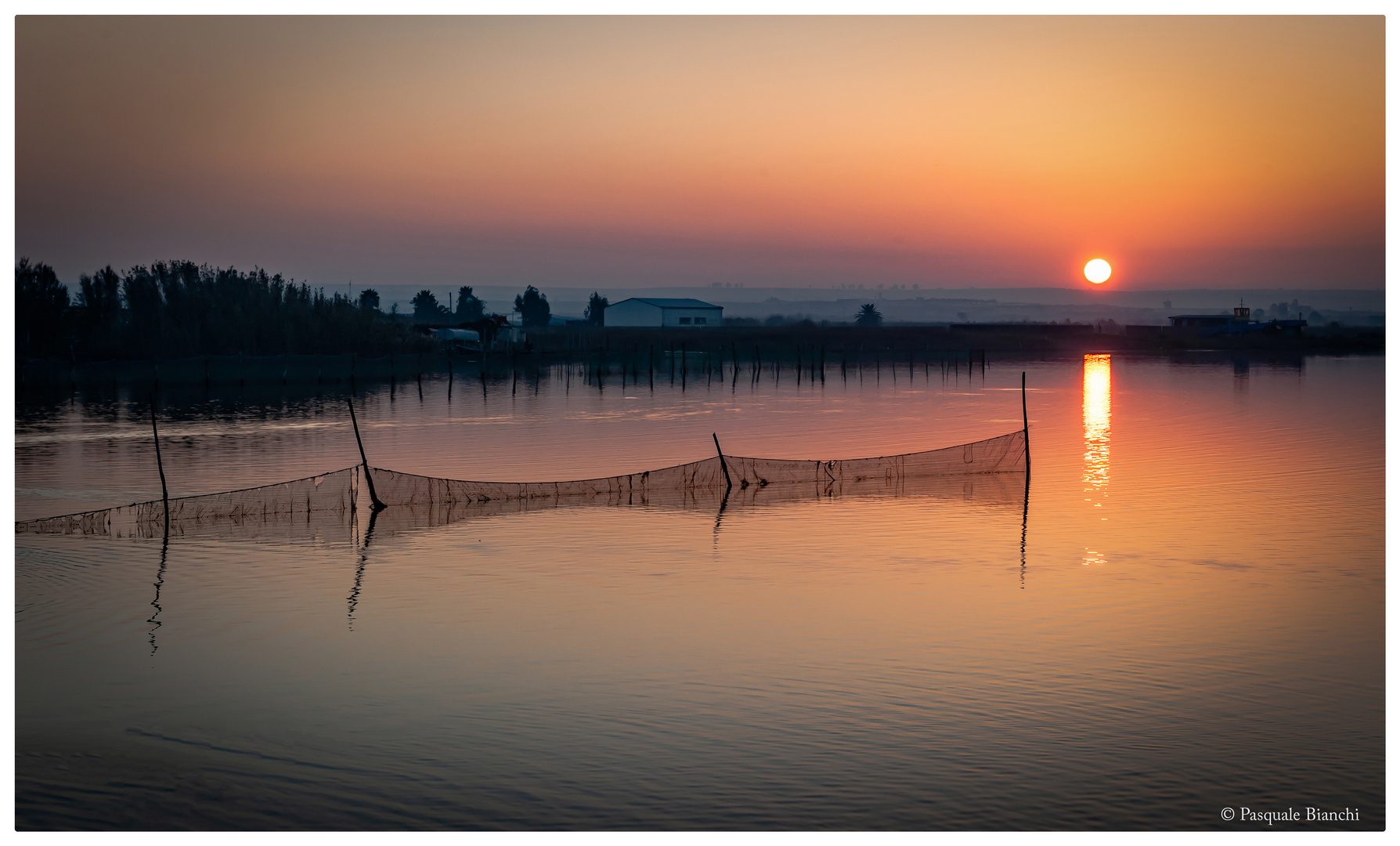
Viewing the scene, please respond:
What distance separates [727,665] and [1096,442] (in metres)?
31.3

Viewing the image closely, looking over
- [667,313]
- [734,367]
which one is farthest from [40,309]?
[667,313]

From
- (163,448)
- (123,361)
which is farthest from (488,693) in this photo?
(123,361)

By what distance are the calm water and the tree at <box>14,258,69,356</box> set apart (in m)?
47.6

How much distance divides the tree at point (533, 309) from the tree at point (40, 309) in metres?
107

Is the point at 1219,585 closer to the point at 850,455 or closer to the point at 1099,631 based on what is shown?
the point at 1099,631

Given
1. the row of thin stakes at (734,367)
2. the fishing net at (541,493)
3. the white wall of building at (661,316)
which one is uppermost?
the white wall of building at (661,316)

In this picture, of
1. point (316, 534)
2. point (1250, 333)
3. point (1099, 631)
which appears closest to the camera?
point (1099, 631)

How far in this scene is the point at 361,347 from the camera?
9362 centimetres

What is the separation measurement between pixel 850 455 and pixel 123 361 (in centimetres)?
5772

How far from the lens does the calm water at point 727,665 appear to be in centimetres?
1045

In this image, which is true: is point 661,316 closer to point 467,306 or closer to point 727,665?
point 467,306

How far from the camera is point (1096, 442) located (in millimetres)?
42594

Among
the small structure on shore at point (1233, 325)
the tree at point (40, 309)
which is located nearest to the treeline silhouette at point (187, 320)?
the tree at point (40, 309)

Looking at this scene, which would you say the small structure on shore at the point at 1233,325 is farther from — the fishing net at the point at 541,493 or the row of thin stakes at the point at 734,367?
the fishing net at the point at 541,493
